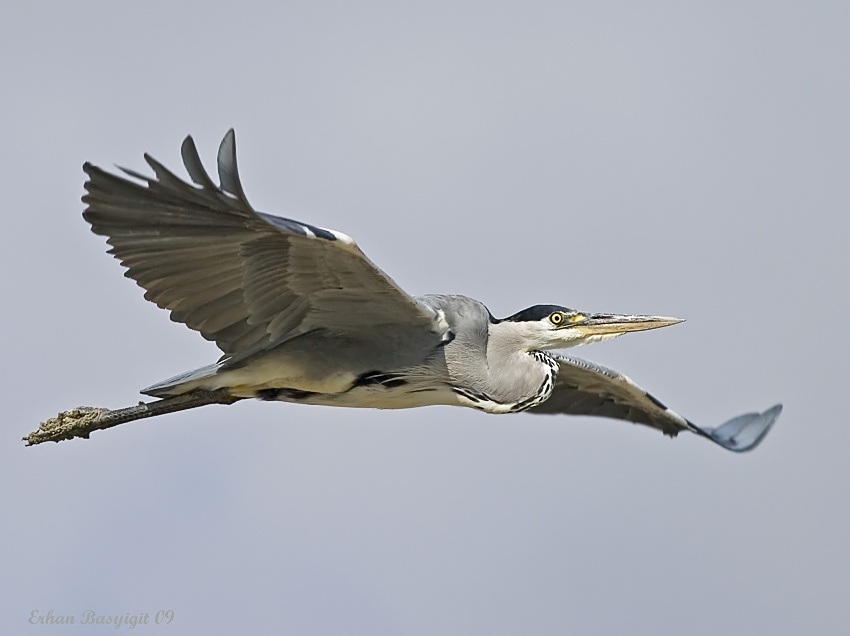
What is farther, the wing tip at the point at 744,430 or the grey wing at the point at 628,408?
the wing tip at the point at 744,430

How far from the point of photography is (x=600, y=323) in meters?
7.82

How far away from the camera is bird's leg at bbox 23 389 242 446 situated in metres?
7.45

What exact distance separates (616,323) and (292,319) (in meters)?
1.98

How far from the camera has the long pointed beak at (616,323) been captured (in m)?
7.78

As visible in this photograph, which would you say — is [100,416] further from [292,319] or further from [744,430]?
[744,430]

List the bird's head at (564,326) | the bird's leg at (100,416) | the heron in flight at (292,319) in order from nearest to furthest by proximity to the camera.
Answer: the heron in flight at (292,319), the bird's leg at (100,416), the bird's head at (564,326)

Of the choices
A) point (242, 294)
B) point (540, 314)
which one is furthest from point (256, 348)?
point (540, 314)

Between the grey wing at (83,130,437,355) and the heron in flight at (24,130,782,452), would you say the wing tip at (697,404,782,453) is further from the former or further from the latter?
the grey wing at (83,130,437,355)

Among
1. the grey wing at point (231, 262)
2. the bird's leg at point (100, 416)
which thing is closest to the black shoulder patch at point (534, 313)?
the grey wing at point (231, 262)

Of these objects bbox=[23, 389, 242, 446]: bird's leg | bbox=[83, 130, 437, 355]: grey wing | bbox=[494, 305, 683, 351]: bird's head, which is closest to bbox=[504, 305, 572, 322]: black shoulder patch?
bbox=[494, 305, 683, 351]: bird's head

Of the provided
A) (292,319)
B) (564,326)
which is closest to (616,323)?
(564,326)

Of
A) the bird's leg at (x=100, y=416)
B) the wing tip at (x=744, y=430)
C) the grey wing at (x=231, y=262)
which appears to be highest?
the grey wing at (x=231, y=262)

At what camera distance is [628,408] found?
9344mm

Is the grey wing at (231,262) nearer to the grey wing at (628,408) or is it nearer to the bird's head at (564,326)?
the bird's head at (564,326)
